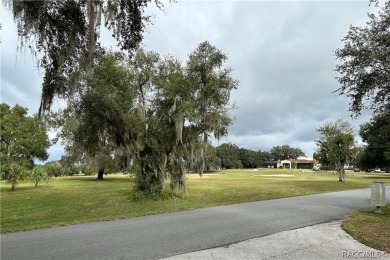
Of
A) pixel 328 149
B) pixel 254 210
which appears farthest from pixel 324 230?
pixel 328 149

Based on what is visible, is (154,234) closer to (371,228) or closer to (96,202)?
(371,228)

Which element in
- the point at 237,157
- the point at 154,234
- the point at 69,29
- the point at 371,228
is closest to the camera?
the point at 69,29

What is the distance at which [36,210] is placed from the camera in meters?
14.3

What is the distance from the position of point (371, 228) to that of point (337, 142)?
87.8 feet

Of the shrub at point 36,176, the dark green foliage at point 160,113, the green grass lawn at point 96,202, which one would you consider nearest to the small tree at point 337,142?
the green grass lawn at point 96,202

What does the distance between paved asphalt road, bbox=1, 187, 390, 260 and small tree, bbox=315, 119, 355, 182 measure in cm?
2356

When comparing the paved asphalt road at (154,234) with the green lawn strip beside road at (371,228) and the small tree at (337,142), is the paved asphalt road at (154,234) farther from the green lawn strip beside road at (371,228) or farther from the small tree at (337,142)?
the small tree at (337,142)

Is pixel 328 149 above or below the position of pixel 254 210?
above

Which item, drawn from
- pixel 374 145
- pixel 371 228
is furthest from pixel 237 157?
pixel 371 228

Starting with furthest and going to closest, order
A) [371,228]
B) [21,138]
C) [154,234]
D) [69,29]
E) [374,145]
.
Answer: [374,145], [21,138], [371,228], [154,234], [69,29]

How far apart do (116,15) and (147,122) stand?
459 inches

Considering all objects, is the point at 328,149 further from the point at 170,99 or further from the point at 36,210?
the point at 36,210

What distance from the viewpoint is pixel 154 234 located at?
8117mm

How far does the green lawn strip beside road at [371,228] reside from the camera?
7425 mm
